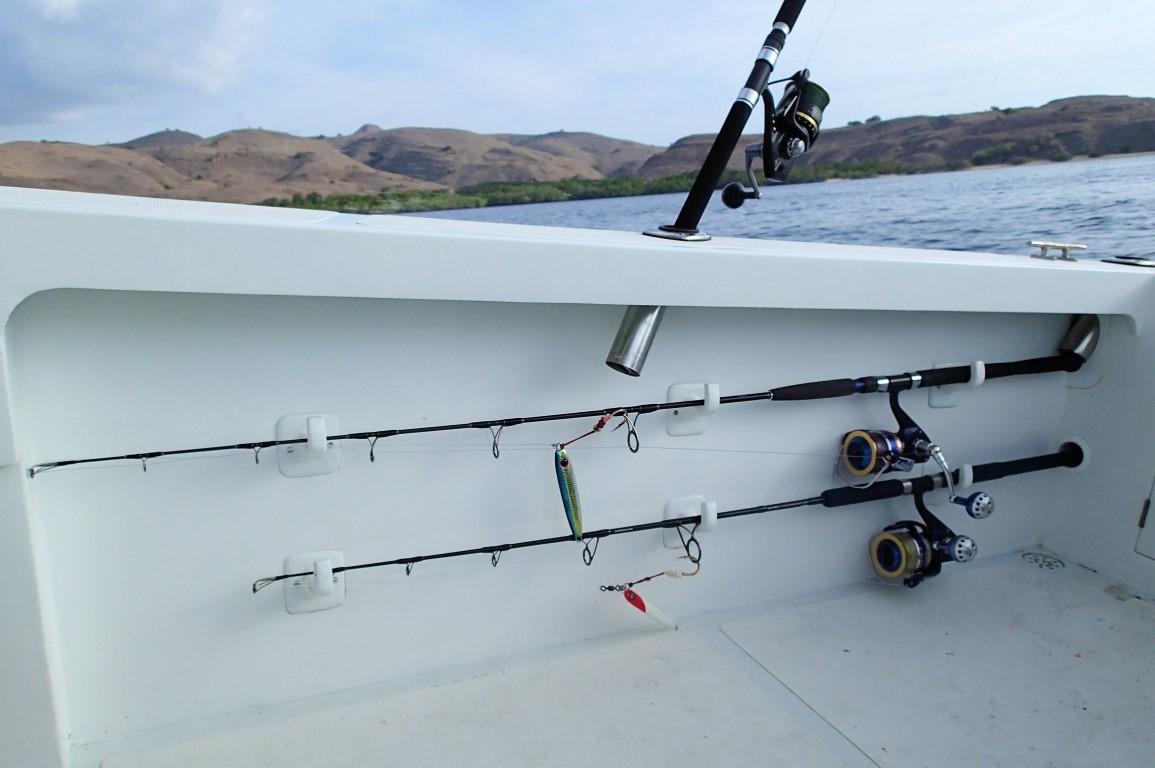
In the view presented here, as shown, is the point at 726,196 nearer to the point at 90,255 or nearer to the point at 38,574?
the point at 90,255

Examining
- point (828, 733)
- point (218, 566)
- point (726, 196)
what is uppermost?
point (726, 196)

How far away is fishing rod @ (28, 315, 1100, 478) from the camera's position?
104cm

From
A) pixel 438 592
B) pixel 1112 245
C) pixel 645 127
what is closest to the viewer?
pixel 438 592

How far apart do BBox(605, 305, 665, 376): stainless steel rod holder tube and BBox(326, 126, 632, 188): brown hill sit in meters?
2.51

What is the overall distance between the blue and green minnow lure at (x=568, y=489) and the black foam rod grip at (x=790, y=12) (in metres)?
0.95

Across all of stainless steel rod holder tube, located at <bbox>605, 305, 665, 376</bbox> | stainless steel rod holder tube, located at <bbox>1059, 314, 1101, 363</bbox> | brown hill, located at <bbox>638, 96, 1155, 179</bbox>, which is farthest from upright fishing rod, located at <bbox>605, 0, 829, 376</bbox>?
brown hill, located at <bbox>638, 96, 1155, 179</bbox>

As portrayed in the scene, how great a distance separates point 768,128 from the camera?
129cm

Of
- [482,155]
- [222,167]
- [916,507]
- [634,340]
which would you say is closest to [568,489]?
[634,340]

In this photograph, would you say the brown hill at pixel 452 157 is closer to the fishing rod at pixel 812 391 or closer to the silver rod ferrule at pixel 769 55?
the silver rod ferrule at pixel 769 55

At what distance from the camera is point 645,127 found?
497cm

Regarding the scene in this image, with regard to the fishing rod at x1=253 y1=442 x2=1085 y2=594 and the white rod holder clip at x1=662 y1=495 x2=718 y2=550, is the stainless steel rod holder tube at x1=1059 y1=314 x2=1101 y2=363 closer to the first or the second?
the fishing rod at x1=253 y1=442 x2=1085 y2=594

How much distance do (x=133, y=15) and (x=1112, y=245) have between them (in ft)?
55.7

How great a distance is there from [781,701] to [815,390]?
607 millimetres

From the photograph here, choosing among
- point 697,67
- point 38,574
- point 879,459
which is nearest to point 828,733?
point 879,459
